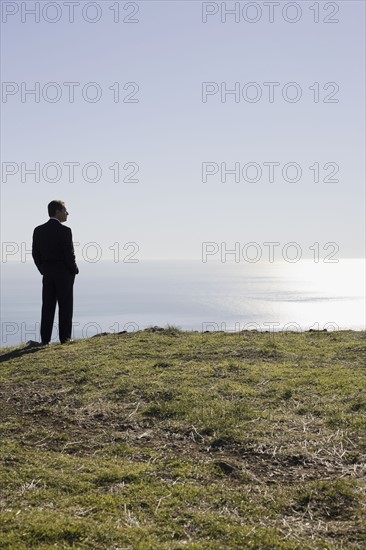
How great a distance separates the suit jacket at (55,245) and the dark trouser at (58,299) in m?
0.18

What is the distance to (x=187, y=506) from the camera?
223 inches

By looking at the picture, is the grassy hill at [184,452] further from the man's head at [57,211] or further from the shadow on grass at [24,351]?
the man's head at [57,211]

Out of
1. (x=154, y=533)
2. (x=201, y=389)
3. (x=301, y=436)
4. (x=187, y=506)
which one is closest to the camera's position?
(x=154, y=533)

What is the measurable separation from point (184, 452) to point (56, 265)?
9669mm

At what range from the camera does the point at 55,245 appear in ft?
51.8

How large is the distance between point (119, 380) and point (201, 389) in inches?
65.2

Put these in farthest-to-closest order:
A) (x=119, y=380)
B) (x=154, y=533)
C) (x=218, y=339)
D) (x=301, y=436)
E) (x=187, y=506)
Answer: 1. (x=218, y=339)
2. (x=119, y=380)
3. (x=301, y=436)
4. (x=187, y=506)
5. (x=154, y=533)

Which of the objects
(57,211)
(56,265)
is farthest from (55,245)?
(57,211)

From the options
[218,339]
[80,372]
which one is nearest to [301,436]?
[80,372]

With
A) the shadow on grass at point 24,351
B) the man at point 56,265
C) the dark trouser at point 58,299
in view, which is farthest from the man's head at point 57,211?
the shadow on grass at point 24,351

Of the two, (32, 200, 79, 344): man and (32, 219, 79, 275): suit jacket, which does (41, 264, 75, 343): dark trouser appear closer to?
(32, 200, 79, 344): man

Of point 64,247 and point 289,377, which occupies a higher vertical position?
point 64,247

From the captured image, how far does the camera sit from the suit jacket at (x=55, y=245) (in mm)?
15680

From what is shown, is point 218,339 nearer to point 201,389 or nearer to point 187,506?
point 201,389
